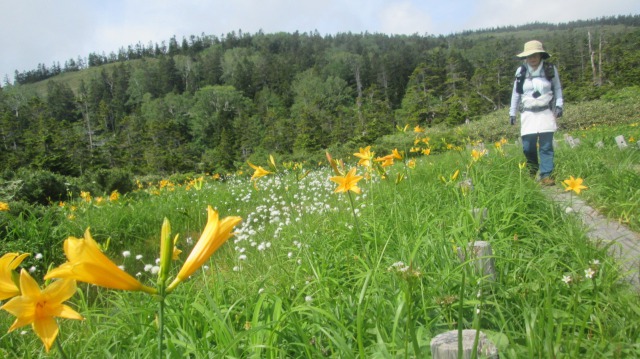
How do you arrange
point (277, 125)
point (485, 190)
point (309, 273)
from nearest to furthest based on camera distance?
1. point (309, 273)
2. point (485, 190)
3. point (277, 125)

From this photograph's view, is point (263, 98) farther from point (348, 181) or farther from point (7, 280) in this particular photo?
point (7, 280)

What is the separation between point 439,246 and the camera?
1998 mm

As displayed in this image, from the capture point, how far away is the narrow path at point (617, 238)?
5.95 feet

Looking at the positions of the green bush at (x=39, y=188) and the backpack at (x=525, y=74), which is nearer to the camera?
the backpack at (x=525, y=74)

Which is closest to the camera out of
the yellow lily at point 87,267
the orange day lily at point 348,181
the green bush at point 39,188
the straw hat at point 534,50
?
the yellow lily at point 87,267

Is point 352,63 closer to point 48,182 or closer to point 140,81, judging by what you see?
point 140,81

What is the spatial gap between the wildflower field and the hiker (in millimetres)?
399

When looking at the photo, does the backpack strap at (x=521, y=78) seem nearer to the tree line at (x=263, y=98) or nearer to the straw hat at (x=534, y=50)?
the straw hat at (x=534, y=50)

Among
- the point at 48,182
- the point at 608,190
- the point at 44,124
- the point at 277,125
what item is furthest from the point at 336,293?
the point at 44,124

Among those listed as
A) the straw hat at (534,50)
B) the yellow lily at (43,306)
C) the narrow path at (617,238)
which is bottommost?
the narrow path at (617,238)

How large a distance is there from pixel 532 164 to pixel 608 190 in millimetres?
1437

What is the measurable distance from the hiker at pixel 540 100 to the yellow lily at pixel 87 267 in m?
4.38

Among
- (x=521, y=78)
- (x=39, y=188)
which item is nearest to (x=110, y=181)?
(x=39, y=188)

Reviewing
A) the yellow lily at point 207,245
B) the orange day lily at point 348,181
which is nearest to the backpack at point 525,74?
the orange day lily at point 348,181
